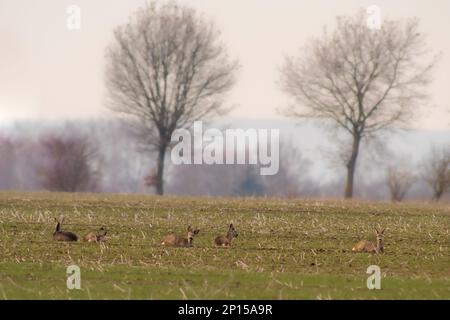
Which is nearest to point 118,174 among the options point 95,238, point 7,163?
point 7,163

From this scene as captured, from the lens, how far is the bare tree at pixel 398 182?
60938mm

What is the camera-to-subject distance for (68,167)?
245 feet

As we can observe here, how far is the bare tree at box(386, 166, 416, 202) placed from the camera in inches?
2399

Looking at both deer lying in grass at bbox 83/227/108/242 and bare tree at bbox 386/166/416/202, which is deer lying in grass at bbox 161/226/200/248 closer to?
deer lying in grass at bbox 83/227/108/242

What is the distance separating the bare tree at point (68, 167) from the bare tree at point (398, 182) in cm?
2212

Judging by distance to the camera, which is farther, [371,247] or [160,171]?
[160,171]

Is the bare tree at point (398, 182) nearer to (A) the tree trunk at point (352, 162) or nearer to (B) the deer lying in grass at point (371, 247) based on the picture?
(A) the tree trunk at point (352, 162)

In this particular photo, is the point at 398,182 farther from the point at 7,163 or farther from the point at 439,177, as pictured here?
the point at 7,163

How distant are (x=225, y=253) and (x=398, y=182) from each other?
39.7 metres

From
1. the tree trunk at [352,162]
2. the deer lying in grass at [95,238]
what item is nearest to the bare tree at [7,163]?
the tree trunk at [352,162]

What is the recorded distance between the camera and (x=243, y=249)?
81.1 ft

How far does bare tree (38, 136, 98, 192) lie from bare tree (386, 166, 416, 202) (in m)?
22.1
